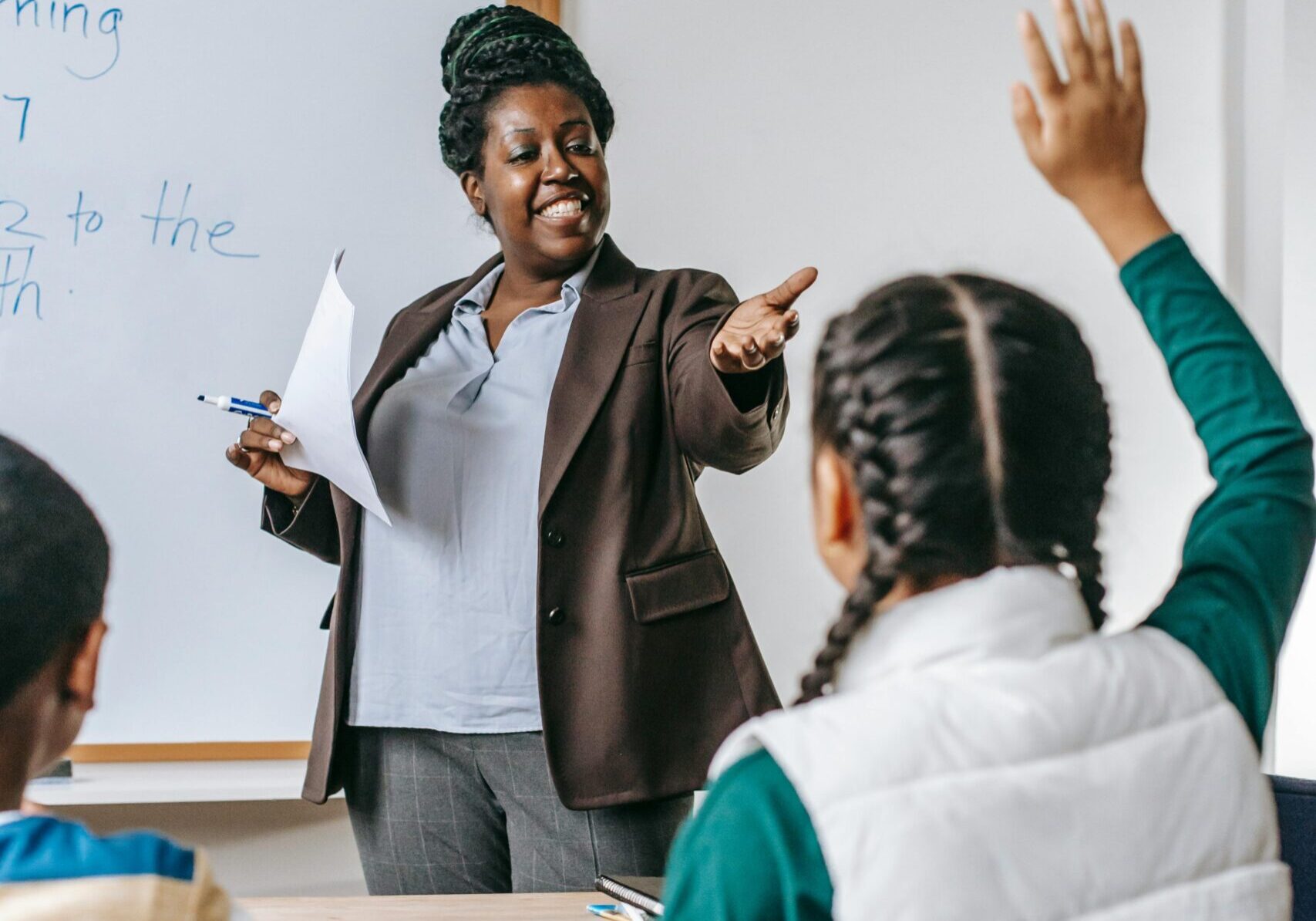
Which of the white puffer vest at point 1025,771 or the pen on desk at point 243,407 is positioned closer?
the white puffer vest at point 1025,771

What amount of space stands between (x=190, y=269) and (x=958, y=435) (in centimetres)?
171

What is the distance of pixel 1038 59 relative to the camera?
A: 669 mm

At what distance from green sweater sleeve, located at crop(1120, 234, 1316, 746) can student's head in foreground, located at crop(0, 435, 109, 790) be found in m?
0.66

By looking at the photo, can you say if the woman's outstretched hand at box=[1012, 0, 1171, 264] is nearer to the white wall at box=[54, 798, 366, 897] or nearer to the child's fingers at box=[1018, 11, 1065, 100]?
the child's fingers at box=[1018, 11, 1065, 100]

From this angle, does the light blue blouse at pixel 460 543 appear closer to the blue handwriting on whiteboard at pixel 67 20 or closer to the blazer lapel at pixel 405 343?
the blazer lapel at pixel 405 343

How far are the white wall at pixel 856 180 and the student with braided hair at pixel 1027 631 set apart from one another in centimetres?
141

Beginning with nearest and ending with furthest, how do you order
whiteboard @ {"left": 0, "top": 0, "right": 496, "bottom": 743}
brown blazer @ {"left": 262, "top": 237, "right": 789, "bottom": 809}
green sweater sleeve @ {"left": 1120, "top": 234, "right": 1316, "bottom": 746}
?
green sweater sleeve @ {"left": 1120, "top": 234, "right": 1316, "bottom": 746}
brown blazer @ {"left": 262, "top": 237, "right": 789, "bottom": 809}
whiteboard @ {"left": 0, "top": 0, "right": 496, "bottom": 743}

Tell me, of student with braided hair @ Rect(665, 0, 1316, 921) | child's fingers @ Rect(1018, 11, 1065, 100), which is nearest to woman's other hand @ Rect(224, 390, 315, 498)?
student with braided hair @ Rect(665, 0, 1316, 921)

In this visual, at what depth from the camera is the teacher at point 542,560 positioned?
144 cm

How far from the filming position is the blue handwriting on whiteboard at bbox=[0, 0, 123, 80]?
205 centimetres

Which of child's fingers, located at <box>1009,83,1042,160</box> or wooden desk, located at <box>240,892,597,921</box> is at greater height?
child's fingers, located at <box>1009,83,1042,160</box>

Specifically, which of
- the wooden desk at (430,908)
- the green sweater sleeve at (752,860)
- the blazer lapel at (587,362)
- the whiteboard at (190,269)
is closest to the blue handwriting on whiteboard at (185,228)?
the whiteboard at (190,269)

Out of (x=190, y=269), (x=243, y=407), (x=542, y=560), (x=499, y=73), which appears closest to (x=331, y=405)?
(x=243, y=407)

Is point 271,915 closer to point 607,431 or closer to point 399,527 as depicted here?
point 399,527
